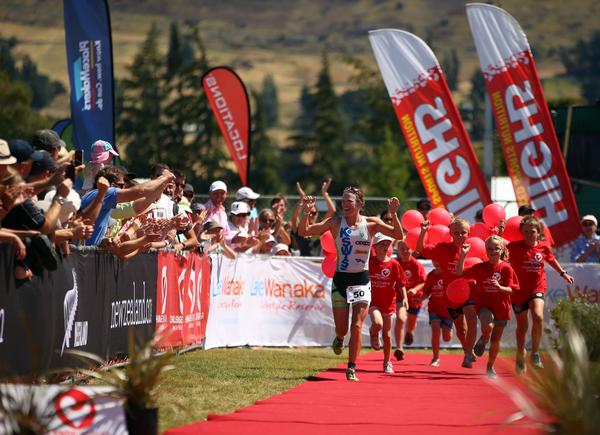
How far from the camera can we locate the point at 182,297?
1586 cm

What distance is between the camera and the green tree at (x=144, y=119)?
4227 inches

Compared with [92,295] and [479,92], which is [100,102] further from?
[479,92]

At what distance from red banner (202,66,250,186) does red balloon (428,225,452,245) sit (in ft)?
34.6

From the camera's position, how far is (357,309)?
14.0 metres

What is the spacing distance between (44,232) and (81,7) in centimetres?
1080

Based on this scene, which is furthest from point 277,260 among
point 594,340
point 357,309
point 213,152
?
point 213,152

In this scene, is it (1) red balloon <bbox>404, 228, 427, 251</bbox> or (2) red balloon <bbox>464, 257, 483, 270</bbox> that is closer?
(2) red balloon <bbox>464, 257, 483, 270</bbox>

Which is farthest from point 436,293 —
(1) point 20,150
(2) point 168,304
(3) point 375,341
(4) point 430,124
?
(1) point 20,150

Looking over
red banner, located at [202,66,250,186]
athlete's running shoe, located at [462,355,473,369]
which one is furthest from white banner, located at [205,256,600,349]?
red banner, located at [202,66,250,186]

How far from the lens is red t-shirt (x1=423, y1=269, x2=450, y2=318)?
16609 millimetres

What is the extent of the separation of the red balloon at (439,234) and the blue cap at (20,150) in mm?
8298

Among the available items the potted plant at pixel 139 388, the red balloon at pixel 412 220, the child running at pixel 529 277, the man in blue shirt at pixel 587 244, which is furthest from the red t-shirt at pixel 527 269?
the potted plant at pixel 139 388

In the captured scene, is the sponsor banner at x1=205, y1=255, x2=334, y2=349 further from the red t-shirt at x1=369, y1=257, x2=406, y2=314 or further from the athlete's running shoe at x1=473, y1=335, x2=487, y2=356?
the athlete's running shoe at x1=473, y1=335, x2=487, y2=356

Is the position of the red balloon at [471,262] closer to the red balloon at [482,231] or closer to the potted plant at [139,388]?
the red balloon at [482,231]
